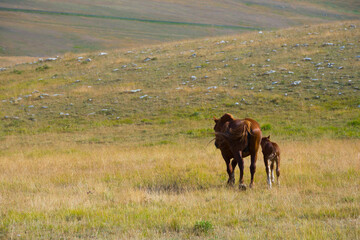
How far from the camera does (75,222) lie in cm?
618

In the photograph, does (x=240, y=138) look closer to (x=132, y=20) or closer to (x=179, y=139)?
(x=179, y=139)

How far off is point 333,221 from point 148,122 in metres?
16.3

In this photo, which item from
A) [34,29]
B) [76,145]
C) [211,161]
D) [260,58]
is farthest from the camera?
[34,29]

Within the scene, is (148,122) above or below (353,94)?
below

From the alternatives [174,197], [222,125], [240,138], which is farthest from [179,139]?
[174,197]

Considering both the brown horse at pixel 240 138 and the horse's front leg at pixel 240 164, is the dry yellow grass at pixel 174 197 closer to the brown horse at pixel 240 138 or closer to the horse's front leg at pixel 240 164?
the horse's front leg at pixel 240 164

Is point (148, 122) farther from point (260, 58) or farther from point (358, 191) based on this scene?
point (358, 191)

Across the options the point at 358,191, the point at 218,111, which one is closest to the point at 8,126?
the point at 218,111

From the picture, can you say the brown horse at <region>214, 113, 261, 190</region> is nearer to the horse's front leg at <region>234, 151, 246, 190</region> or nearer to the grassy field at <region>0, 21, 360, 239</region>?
the horse's front leg at <region>234, 151, 246, 190</region>

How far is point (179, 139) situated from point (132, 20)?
86.0 meters

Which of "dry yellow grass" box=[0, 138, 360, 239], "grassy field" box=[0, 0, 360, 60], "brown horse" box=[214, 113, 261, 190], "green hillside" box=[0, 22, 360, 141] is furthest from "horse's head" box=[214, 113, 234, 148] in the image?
"grassy field" box=[0, 0, 360, 60]

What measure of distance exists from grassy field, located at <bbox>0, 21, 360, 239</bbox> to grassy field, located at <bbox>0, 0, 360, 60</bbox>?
3697cm

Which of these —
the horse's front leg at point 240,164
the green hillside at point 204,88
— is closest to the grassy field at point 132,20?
the green hillside at point 204,88

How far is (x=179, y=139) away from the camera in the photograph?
17.6 meters
